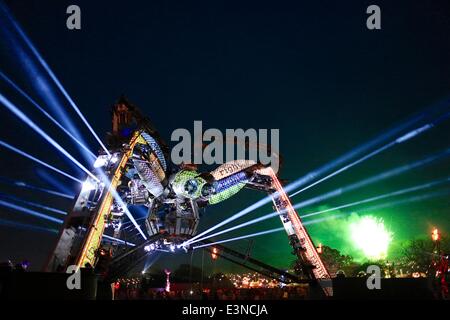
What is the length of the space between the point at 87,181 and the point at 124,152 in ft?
7.37

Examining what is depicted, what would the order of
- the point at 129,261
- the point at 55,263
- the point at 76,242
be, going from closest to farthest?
the point at 55,263, the point at 76,242, the point at 129,261

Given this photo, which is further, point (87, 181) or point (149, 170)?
point (149, 170)

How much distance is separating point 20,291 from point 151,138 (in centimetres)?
1378

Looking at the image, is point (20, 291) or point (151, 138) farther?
point (151, 138)

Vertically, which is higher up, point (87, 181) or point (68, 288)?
point (87, 181)

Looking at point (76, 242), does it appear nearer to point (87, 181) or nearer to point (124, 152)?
point (87, 181)

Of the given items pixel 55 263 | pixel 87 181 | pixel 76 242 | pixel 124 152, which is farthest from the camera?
pixel 124 152

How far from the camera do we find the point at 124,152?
15.8 metres

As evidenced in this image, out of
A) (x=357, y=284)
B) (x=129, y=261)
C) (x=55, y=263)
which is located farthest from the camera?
(x=129, y=261)
